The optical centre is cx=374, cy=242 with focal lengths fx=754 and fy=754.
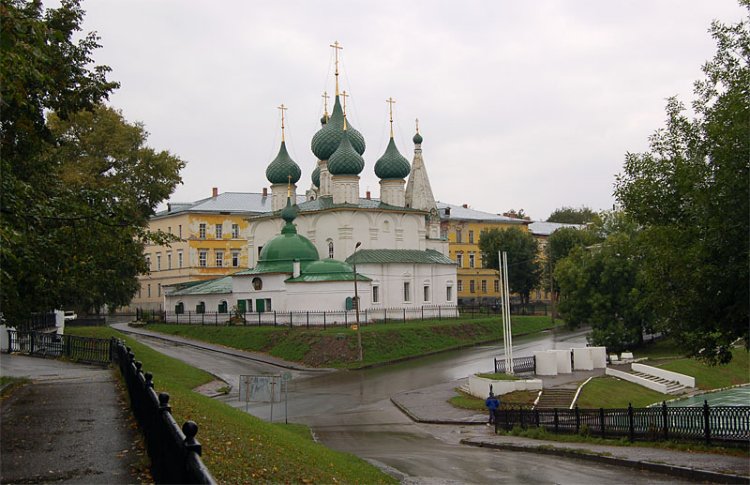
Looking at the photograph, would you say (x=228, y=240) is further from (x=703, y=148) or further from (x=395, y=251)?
(x=703, y=148)

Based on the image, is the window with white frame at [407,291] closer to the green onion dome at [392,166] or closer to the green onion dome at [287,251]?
the green onion dome at [287,251]

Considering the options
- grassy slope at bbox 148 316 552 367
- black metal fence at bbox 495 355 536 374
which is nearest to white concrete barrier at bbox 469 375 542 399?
black metal fence at bbox 495 355 536 374

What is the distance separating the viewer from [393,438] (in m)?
21.3

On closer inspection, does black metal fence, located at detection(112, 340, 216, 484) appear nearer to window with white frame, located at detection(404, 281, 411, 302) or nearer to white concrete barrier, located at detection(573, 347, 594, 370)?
white concrete barrier, located at detection(573, 347, 594, 370)

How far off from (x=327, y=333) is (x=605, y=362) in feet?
46.1

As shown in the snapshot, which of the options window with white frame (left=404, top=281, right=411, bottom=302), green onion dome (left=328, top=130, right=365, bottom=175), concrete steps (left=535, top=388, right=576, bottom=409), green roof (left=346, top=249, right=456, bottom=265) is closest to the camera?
concrete steps (left=535, top=388, right=576, bottom=409)

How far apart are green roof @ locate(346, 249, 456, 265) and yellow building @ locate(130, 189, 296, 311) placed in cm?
2089

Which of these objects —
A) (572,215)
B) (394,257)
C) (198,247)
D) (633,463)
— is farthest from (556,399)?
(572,215)

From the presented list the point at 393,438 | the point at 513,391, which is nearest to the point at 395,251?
the point at 513,391

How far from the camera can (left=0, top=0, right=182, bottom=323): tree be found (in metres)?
9.67

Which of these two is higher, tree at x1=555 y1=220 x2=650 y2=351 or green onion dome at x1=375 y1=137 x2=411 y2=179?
green onion dome at x1=375 y1=137 x2=411 y2=179

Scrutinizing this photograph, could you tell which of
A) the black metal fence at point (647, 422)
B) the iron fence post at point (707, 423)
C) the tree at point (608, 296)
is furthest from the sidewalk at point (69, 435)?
the tree at point (608, 296)

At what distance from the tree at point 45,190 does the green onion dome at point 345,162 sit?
31146 millimetres

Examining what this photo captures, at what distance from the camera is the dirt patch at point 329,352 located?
3688 centimetres
